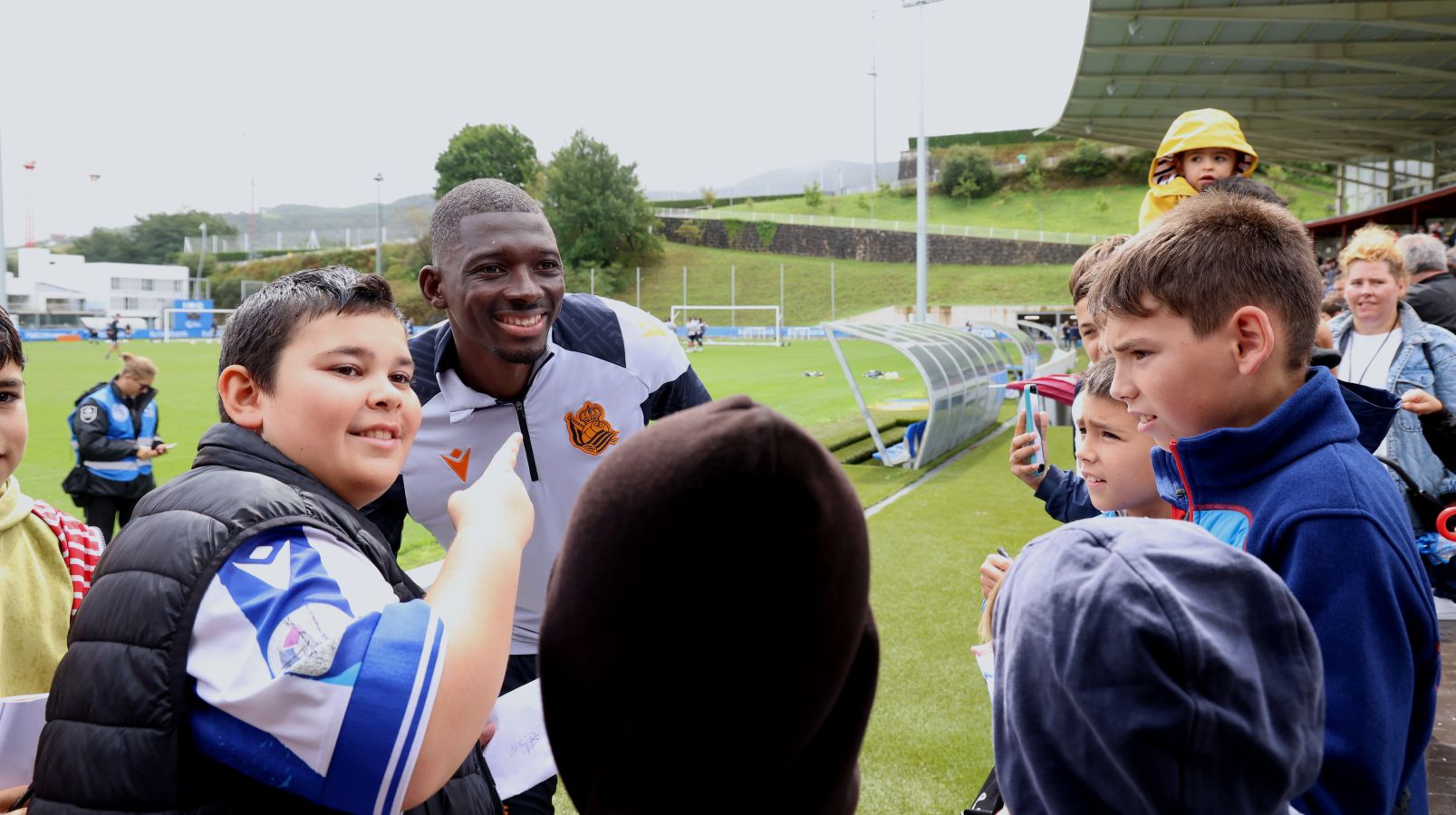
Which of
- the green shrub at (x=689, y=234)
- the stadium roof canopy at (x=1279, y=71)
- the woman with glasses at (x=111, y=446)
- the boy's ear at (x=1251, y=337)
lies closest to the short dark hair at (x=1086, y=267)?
the boy's ear at (x=1251, y=337)

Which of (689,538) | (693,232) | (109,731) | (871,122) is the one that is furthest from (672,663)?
(693,232)

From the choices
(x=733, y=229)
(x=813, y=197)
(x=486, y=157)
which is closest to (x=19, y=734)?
(x=733, y=229)

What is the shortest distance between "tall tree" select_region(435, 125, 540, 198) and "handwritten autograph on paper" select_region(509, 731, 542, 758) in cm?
8717

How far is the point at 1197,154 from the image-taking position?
4.18 metres

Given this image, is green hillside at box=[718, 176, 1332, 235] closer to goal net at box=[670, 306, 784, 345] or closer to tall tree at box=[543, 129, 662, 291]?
tall tree at box=[543, 129, 662, 291]

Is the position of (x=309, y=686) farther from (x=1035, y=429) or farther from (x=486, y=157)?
(x=486, y=157)

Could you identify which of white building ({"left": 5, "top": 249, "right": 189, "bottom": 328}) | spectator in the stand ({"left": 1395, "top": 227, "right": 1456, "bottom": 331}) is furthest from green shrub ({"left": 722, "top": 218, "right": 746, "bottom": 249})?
spectator in the stand ({"left": 1395, "top": 227, "right": 1456, "bottom": 331})

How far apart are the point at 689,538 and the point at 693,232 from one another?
75.8 metres

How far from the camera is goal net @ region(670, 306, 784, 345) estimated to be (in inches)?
1984

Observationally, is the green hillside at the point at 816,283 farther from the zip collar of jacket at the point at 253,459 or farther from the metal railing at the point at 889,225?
the zip collar of jacket at the point at 253,459

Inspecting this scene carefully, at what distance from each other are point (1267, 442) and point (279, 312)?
1.66m

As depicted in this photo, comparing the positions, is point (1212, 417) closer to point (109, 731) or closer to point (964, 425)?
point (109, 731)

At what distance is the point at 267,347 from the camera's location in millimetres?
1660

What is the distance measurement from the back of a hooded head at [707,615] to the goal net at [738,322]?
143 ft
